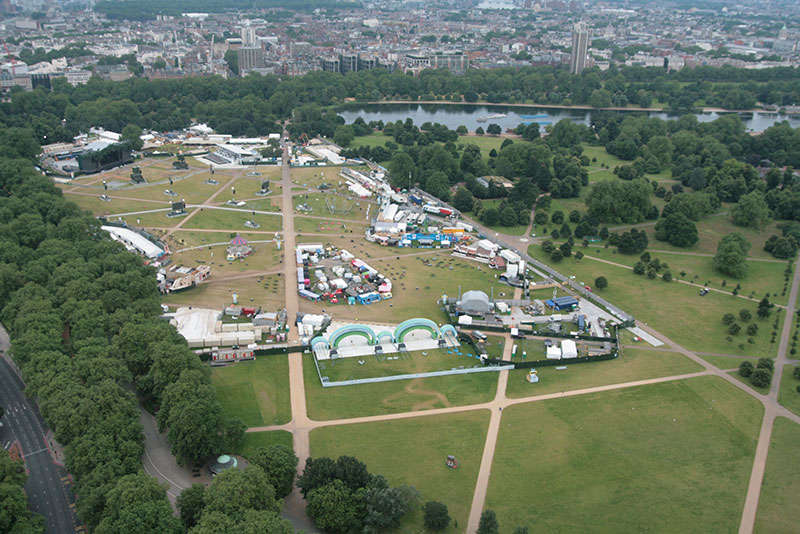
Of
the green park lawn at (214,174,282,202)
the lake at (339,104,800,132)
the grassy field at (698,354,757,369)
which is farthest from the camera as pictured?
the lake at (339,104,800,132)

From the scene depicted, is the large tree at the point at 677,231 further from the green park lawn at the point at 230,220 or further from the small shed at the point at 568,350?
the green park lawn at the point at 230,220

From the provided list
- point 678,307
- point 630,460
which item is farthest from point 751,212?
point 630,460

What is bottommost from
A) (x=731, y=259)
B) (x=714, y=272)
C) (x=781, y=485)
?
(x=781, y=485)

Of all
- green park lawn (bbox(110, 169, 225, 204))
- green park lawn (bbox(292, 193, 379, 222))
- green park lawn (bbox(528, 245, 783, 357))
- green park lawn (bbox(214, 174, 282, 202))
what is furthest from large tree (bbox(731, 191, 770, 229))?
green park lawn (bbox(110, 169, 225, 204))

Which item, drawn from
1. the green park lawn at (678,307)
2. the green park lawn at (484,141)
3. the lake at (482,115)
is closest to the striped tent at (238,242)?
the green park lawn at (678,307)

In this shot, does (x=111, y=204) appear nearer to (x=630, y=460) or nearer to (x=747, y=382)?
(x=630, y=460)

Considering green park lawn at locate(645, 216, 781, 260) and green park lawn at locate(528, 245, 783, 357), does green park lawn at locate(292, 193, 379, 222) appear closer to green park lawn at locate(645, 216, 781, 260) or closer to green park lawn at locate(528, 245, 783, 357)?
green park lawn at locate(528, 245, 783, 357)
